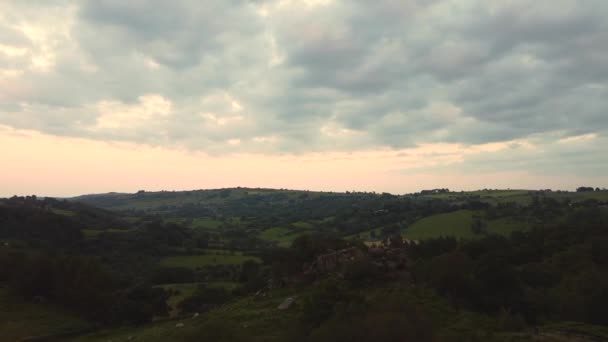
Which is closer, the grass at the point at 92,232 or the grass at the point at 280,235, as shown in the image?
the grass at the point at 92,232

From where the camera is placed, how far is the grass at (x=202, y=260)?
123338mm

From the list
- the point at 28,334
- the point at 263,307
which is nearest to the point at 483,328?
the point at 263,307

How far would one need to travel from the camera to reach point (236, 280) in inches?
3920

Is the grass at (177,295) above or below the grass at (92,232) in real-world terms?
below

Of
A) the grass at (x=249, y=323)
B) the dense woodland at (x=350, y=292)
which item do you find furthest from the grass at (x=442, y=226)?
the grass at (x=249, y=323)

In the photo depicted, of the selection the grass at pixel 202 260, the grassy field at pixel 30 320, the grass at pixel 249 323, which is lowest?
→ the grass at pixel 202 260

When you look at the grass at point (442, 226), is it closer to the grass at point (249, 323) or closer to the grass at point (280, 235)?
the grass at point (280, 235)

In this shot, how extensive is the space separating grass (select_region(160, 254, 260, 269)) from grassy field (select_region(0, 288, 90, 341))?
6057 centimetres

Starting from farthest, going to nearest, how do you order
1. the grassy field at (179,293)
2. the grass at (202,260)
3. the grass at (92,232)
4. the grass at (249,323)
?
the grass at (92,232) → the grass at (202,260) → the grassy field at (179,293) → the grass at (249,323)

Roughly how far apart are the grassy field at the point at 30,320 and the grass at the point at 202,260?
6057 centimetres

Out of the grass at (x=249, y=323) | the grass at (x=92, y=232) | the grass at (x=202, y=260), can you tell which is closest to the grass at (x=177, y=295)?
the grass at (x=249, y=323)

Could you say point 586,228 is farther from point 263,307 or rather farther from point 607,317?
point 263,307

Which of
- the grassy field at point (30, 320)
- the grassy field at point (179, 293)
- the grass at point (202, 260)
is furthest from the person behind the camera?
the grass at point (202, 260)

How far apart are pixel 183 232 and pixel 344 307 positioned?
157089 millimetres
